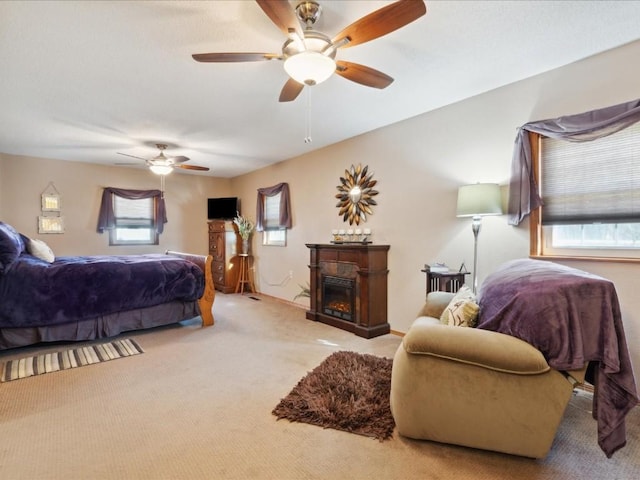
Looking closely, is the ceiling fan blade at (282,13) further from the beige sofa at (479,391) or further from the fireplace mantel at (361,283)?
the fireplace mantel at (361,283)

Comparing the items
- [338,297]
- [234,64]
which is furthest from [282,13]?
[338,297]

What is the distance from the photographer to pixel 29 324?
9.57 ft

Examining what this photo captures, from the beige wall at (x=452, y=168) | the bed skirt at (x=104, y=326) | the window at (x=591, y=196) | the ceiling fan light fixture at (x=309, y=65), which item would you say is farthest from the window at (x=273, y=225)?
the window at (x=591, y=196)

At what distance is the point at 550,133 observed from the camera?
7.92 ft

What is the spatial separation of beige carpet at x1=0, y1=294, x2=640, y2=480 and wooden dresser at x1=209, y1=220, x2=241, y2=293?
3.44 metres

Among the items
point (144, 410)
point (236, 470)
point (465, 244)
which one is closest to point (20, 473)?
point (144, 410)

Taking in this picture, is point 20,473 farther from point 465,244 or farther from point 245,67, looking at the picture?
point 465,244

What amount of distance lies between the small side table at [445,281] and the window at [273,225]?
3.07 meters

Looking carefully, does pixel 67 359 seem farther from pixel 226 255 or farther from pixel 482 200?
pixel 482 200

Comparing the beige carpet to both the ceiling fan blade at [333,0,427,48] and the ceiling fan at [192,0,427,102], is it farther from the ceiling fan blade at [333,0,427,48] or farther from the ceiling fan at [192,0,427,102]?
the ceiling fan blade at [333,0,427,48]

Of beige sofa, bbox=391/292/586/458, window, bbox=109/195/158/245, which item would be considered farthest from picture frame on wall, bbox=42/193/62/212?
beige sofa, bbox=391/292/586/458

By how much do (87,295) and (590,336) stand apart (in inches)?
156

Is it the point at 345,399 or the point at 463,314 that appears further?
the point at 345,399

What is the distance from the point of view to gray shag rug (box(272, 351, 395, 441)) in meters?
1.85
